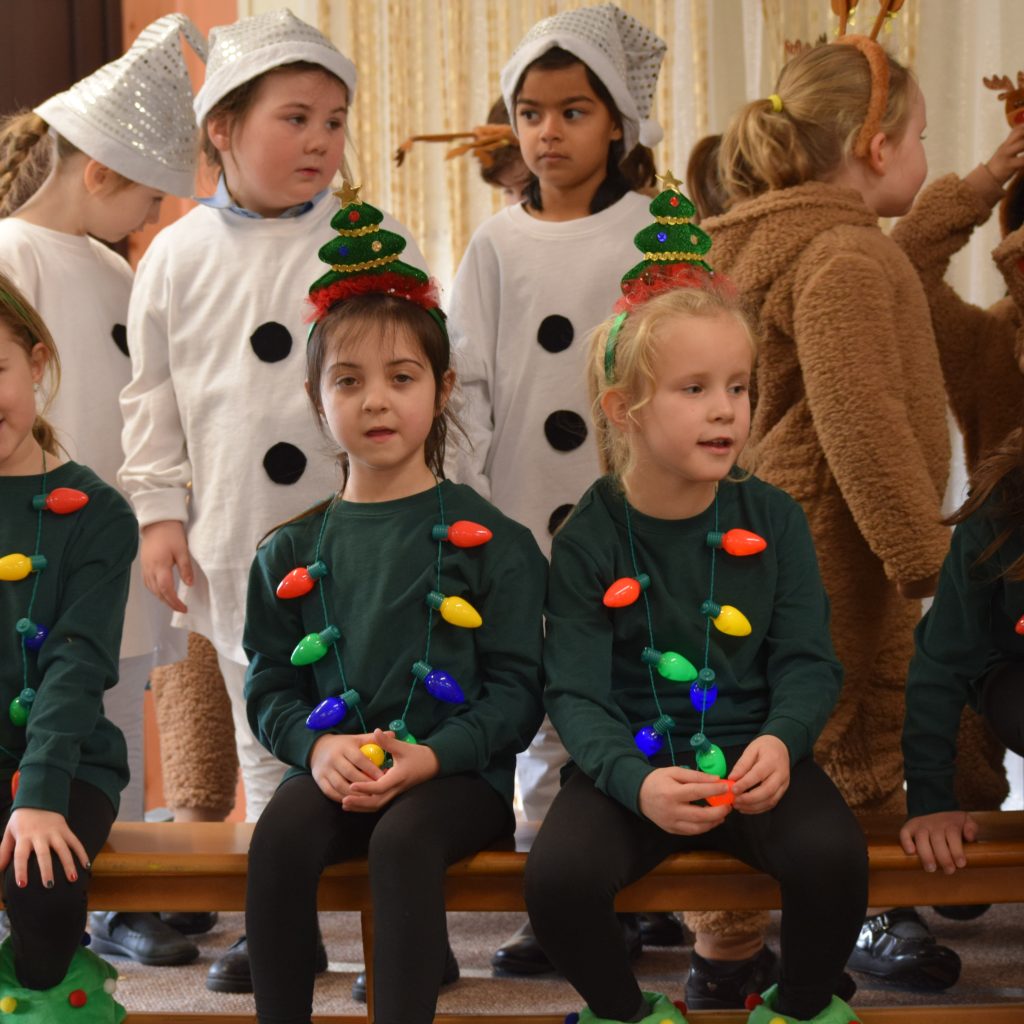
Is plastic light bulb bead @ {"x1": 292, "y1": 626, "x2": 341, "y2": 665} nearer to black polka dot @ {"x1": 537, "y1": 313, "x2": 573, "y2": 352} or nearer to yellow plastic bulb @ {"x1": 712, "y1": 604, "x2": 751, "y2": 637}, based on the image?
yellow plastic bulb @ {"x1": 712, "y1": 604, "x2": 751, "y2": 637}

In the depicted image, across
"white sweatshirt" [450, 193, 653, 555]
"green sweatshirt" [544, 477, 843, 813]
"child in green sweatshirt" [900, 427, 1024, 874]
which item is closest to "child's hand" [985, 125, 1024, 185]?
"white sweatshirt" [450, 193, 653, 555]

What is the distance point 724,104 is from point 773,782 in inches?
76.2

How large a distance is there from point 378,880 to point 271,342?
937 mm

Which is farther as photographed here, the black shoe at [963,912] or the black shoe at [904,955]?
the black shoe at [963,912]

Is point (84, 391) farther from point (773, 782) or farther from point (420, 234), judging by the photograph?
point (773, 782)

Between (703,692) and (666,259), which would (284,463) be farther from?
(703,692)

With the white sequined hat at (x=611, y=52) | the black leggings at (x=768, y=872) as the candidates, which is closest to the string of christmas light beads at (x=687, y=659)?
the black leggings at (x=768, y=872)

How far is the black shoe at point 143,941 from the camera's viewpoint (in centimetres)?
233

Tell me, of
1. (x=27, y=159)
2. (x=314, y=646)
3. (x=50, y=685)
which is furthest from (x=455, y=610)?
(x=27, y=159)

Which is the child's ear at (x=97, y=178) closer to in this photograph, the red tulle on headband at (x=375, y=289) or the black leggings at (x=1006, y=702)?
the red tulle on headband at (x=375, y=289)

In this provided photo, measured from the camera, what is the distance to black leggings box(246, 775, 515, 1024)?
5.11 feet

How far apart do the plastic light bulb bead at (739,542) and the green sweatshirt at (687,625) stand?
0.02 m

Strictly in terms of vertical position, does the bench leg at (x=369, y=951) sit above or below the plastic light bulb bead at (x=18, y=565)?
below

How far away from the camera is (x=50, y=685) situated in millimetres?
1765
